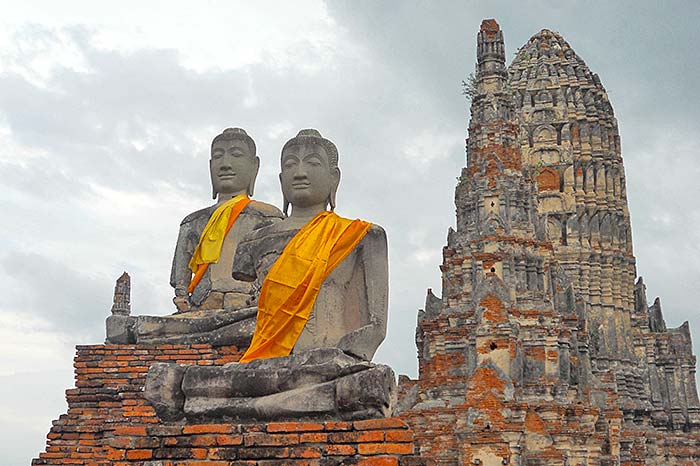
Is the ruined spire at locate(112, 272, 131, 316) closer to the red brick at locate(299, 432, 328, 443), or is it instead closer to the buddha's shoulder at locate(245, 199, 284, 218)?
the buddha's shoulder at locate(245, 199, 284, 218)

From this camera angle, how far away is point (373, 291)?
6551 millimetres

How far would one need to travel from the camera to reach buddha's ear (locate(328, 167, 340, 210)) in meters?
7.02

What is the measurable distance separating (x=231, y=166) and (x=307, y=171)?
2686mm

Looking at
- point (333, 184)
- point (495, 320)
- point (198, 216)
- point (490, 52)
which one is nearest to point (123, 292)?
point (495, 320)

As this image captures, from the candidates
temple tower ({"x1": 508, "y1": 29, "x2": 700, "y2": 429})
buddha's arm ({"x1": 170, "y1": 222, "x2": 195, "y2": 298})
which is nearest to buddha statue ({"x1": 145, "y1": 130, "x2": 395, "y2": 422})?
buddha's arm ({"x1": 170, "y1": 222, "x2": 195, "y2": 298})

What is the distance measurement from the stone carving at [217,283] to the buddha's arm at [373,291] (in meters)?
2.28

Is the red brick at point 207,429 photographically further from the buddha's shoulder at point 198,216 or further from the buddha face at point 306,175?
the buddha's shoulder at point 198,216

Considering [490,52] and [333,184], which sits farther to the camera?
[490,52]

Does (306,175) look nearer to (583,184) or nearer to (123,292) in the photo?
(123,292)

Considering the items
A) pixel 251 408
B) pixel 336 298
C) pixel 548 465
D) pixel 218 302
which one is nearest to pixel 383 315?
pixel 336 298

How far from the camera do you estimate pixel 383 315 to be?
21.5 ft

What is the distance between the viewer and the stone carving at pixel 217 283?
8.70 m

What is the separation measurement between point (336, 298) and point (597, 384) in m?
34.7

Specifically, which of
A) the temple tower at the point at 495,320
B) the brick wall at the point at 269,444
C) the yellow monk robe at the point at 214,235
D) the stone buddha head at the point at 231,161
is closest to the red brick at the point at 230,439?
the brick wall at the point at 269,444
